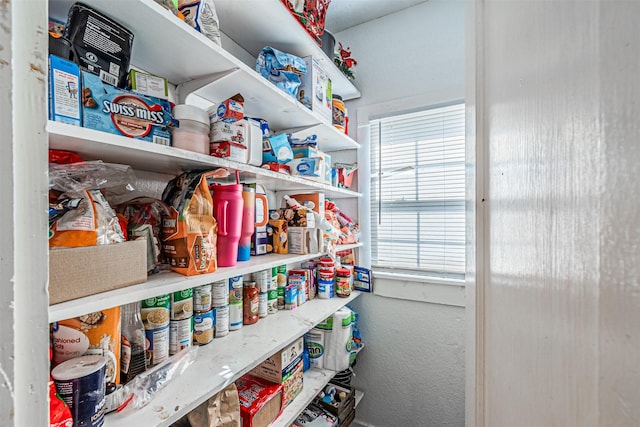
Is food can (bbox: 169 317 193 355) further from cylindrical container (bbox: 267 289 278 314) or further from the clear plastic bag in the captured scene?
cylindrical container (bbox: 267 289 278 314)

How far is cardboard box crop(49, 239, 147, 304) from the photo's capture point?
0.49m

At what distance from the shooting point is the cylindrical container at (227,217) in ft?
2.85

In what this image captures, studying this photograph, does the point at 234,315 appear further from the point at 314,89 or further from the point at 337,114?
the point at 337,114

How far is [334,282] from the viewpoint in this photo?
1.69 metres

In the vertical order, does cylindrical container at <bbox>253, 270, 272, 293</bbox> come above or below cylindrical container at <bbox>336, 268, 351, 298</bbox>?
above

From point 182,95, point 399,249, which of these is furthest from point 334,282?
point 182,95

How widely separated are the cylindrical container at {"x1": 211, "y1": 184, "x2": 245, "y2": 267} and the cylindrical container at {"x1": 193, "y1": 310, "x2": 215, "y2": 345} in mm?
212

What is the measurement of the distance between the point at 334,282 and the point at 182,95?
50.1 inches

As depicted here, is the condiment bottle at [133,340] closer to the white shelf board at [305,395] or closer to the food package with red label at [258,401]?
the food package with red label at [258,401]

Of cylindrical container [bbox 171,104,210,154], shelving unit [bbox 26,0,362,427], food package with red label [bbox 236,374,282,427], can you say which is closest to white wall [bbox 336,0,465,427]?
shelving unit [bbox 26,0,362,427]

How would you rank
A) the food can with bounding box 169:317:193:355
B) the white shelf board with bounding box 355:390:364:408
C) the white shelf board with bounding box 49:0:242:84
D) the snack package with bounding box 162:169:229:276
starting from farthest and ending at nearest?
the white shelf board with bounding box 355:390:364:408 → the food can with bounding box 169:317:193:355 → the snack package with bounding box 162:169:229:276 → the white shelf board with bounding box 49:0:242:84

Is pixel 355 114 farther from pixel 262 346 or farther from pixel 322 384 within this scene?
pixel 322 384

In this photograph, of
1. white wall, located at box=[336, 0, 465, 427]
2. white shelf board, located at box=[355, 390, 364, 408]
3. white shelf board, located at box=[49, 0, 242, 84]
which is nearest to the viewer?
white shelf board, located at box=[49, 0, 242, 84]

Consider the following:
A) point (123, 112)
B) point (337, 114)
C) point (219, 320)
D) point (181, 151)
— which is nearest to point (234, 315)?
point (219, 320)
